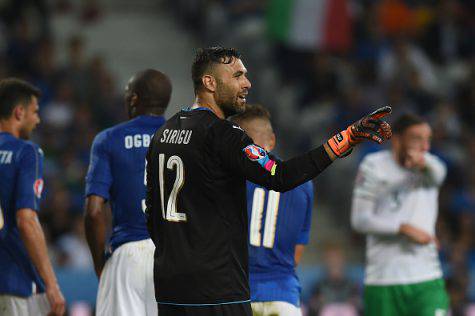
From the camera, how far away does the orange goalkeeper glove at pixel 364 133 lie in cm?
508

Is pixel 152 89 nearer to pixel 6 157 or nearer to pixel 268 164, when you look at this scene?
pixel 6 157

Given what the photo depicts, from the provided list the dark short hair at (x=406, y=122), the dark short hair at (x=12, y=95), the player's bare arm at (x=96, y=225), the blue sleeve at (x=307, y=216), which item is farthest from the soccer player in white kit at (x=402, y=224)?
the dark short hair at (x=12, y=95)

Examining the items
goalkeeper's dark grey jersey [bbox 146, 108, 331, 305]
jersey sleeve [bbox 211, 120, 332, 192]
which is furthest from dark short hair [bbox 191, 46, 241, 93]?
jersey sleeve [bbox 211, 120, 332, 192]

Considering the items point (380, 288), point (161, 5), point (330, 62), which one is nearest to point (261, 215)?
point (380, 288)

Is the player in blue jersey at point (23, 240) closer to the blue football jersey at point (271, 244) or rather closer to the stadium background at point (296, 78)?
the blue football jersey at point (271, 244)

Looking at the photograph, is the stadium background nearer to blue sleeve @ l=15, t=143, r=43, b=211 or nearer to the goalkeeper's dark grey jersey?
blue sleeve @ l=15, t=143, r=43, b=211

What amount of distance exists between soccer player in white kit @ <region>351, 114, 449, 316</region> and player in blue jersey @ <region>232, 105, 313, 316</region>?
147 cm

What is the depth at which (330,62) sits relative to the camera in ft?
51.8

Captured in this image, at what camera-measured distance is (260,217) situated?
6.64 meters

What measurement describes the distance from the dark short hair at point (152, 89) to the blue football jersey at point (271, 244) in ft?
2.53

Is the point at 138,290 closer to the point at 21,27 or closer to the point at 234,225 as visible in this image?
the point at 234,225

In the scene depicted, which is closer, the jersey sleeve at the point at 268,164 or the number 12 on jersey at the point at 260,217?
the jersey sleeve at the point at 268,164

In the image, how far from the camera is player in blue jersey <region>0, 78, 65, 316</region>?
656 centimetres

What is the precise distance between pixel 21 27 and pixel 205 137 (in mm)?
9769
